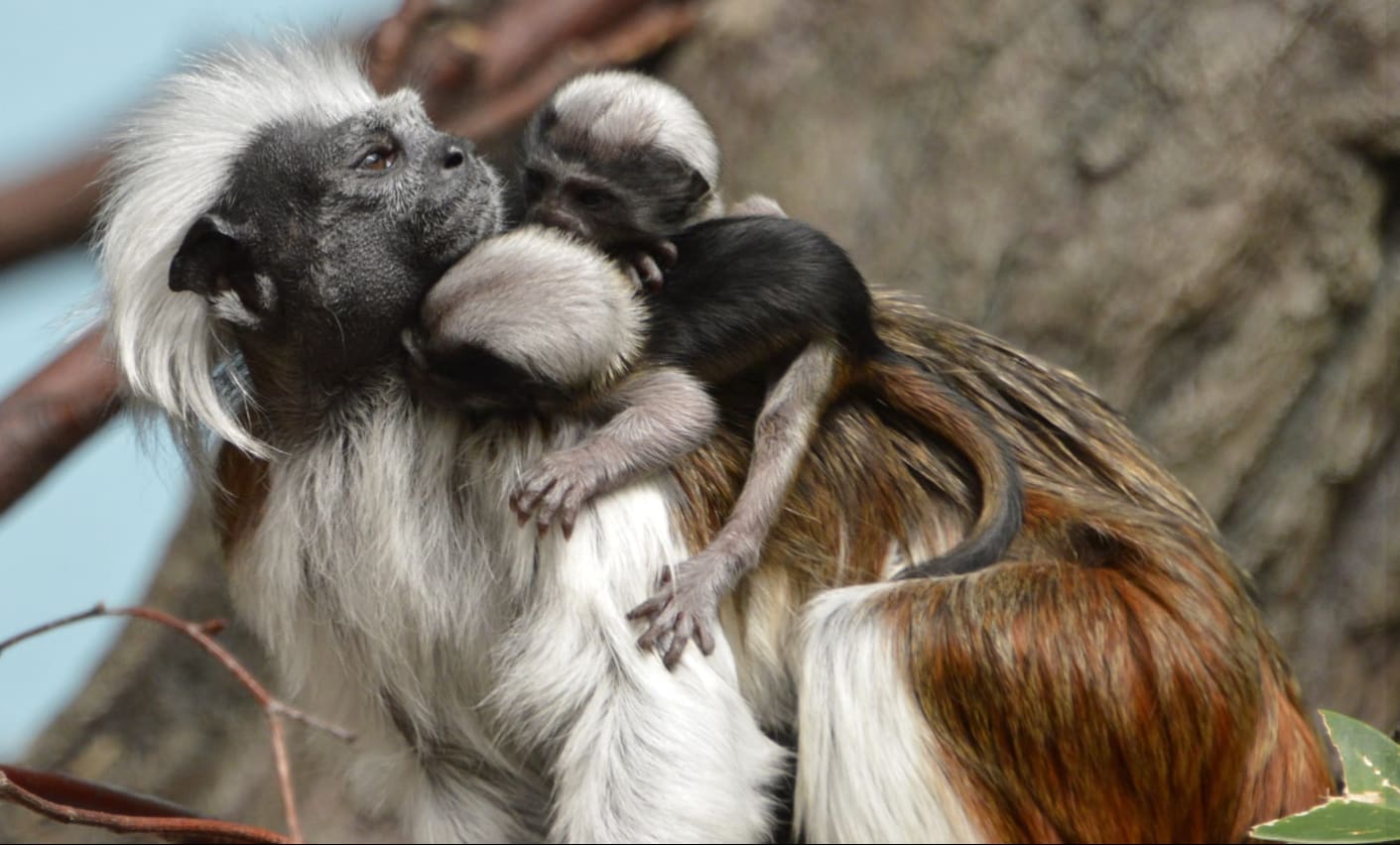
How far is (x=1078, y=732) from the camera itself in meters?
2.88

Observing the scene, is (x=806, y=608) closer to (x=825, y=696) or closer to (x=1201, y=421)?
(x=825, y=696)

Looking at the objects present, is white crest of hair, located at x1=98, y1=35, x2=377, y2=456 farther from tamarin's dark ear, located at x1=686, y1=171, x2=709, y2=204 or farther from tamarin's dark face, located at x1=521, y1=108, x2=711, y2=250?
tamarin's dark ear, located at x1=686, y1=171, x2=709, y2=204

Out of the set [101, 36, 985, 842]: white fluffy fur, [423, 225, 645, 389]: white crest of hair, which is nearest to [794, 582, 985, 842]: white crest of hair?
[101, 36, 985, 842]: white fluffy fur

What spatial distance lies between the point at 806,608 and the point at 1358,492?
306 centimetres

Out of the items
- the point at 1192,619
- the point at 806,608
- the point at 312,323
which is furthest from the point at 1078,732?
the point at 312,323

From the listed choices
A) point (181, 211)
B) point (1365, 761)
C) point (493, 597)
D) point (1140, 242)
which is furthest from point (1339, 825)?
point (1140, 242)

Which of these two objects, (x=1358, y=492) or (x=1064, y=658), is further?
(x=1358, y=492)

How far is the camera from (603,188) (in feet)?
10.7

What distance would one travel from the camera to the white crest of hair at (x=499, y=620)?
9.51ft

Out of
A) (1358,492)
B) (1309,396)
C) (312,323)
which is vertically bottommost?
(1358,492)

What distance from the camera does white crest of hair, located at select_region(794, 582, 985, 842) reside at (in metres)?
2.91

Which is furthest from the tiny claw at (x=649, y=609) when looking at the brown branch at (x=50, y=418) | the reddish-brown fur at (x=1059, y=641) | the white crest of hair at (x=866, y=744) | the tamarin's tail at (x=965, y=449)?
the brown branch at (x=50, y=418)

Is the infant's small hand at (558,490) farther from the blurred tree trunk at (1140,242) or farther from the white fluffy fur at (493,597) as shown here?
the blurred tree trunk at (1140,242)

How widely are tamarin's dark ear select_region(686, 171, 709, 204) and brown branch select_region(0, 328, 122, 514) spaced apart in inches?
61.6
